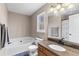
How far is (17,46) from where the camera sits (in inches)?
49.8

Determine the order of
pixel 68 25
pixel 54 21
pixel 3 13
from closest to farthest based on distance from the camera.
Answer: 1. pixel 3 13
2. pixel 68 25
3. pixel 54 21

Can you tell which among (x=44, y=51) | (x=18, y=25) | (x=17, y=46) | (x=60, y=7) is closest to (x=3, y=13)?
(x=18, y=25)

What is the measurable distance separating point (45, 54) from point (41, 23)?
1.86 feet

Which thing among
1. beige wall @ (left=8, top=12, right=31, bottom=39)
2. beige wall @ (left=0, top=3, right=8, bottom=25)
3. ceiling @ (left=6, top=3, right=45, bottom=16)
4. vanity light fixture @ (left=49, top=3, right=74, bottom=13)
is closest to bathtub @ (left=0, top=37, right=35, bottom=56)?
beige wall @ (left=8, top=12, right=31, bottom=39)

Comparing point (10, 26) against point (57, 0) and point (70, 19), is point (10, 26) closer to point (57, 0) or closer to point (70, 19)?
point (57, 0)

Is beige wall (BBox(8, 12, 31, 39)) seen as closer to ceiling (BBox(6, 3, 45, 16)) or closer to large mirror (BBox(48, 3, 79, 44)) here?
ceiling (BBox(6, 3, 45, 16))

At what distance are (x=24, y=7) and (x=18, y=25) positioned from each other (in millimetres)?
324

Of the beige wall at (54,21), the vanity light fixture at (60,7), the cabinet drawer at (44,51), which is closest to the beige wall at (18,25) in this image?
the cabinet drawer at (44,51)

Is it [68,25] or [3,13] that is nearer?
[3,13]

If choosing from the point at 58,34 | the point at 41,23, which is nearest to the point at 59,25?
the point at 58,34

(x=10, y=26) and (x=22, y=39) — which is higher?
(x=10, y=26)

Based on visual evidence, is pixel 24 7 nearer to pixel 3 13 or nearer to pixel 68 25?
pixel 3 13

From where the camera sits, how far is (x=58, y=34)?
1.43 m

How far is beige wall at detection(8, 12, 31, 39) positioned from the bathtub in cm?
8
